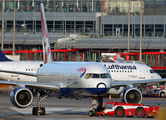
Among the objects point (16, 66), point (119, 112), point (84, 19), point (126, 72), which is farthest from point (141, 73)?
point (84, 19)

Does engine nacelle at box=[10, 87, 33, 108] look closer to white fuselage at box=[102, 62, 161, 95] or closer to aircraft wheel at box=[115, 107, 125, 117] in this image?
aircraft wheel at box=[115, 107, 125, 117]

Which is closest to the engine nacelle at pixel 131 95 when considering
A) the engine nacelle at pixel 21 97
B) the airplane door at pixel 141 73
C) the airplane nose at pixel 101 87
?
the airplane nose at pixel 101 87

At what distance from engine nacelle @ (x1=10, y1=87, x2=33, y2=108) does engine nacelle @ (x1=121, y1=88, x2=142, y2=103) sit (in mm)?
7003

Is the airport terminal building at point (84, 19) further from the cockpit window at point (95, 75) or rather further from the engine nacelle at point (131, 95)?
the cockpit window at point (95, 75)

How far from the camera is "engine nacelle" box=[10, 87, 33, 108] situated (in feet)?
80.8

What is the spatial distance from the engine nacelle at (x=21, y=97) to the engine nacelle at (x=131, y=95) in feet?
23.0

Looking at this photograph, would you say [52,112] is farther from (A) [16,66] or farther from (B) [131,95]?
(A) [16,66]

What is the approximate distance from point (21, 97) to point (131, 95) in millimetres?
8094

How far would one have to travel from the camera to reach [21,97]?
24844 mm

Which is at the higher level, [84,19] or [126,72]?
[84,19]

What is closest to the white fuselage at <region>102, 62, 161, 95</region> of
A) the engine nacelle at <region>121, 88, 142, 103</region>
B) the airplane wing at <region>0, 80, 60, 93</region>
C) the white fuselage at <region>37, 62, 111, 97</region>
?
the white fuselage at <region>37, 62, 111, 97</region>

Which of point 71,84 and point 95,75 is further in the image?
point 71,84

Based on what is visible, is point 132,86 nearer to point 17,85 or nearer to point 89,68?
point 89,68

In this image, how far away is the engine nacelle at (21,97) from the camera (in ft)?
80.8
